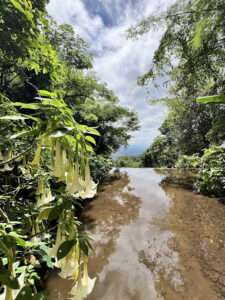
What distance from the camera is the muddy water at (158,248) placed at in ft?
7.26

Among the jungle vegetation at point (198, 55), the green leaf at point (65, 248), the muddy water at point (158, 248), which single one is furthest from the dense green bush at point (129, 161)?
the green leaf at point (65, 248)

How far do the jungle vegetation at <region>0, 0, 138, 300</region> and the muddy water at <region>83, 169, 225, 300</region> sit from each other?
0.87 m

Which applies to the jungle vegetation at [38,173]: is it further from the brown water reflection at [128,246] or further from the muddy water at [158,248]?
the muddy water at [158,248]

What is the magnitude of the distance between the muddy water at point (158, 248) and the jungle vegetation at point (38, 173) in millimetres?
875

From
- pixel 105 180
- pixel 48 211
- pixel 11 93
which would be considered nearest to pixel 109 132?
pixel 105 180

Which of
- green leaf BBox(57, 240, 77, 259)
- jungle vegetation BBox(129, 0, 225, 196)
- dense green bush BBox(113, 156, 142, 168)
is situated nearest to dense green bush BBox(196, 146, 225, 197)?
jungle vegetation BBox(129, 0, 225, 196)

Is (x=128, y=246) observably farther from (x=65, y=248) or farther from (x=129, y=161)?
(x=129, y=161)

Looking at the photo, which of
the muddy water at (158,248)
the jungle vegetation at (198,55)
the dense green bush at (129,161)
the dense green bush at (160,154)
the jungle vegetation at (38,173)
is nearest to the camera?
the jungle vegetation at (38,173)

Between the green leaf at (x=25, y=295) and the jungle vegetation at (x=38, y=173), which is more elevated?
the jungle vegetation at (x=38, y=173)

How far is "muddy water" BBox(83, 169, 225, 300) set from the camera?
2.21 m

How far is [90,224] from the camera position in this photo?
13.0ft

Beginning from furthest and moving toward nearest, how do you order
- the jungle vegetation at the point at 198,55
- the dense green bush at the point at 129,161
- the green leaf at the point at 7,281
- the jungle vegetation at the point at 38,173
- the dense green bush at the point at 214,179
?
1. the dense green bush at the point at 129,161
2. the dense green bush at the point at 214,179
3. the jungle vegetation at the point at 198,55
4. the jungle vegetation at the point at 38,173
5. the green leaf at the point at 7,281

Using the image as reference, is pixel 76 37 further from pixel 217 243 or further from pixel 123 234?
pixel 217 243

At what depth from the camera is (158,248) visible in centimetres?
302
